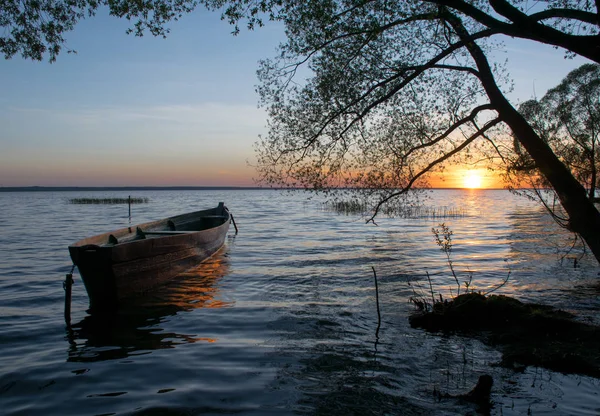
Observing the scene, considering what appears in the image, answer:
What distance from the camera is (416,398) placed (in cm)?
641

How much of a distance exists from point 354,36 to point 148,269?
8677mm

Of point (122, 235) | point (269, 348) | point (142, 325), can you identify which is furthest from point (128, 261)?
point (269, 348)

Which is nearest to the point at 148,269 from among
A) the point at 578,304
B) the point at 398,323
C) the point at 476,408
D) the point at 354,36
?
the point at 398,323

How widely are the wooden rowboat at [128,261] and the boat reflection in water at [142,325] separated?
1.25 ft

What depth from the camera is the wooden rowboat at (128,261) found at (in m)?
11.1

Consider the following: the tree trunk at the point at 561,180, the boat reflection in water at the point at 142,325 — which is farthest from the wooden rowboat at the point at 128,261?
the tree trunk at the point at 561,180

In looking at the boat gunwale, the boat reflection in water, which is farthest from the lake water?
the boat gunwale

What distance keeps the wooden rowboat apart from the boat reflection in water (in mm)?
380

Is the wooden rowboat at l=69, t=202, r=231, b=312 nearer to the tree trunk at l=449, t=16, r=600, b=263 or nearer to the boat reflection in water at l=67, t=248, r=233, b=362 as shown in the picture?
the boat reflection in water at l=67, t=248, r=233, b=362

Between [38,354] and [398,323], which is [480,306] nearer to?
[398,323]

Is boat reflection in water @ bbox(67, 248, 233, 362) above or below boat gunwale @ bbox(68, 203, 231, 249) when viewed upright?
below

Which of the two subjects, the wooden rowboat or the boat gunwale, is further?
the boat gunwale

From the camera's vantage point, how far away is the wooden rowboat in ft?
36.5

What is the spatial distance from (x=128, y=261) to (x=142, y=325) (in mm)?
2194
